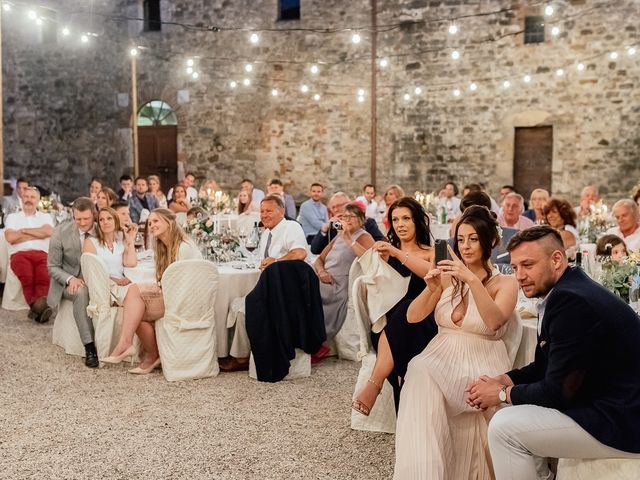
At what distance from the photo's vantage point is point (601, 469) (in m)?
2.45

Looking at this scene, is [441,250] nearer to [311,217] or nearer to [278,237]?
[278,237]

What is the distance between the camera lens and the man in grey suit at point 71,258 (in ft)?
17.3

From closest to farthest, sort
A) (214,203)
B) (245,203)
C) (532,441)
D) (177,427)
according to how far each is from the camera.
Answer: (532,441)
(177,427)
(245,203)
(214,203)

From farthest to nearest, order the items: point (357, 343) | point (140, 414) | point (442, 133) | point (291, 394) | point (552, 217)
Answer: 1. point (442, 133)
2. point (552, 217)
3. point (357, 343)
4. point (291, 394)
5. point (140, 414)

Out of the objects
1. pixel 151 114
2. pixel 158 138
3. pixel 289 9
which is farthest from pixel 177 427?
pixel 151 114

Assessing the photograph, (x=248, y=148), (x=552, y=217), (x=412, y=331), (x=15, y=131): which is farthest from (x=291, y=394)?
(x=15, y=131)

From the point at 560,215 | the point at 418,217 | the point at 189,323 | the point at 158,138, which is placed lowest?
the point at 189,323

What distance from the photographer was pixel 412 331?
11.6ft

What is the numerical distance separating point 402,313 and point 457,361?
54 centimetres

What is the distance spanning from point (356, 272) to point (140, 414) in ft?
5.26

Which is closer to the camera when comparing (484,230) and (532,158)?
(484,230)

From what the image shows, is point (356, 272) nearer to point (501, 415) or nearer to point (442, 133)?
point (501, 415)

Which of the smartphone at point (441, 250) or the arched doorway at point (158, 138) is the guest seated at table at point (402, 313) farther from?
the arched doorway at point (158, 138)

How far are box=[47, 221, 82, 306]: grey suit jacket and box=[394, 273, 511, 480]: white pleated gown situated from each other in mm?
3239
